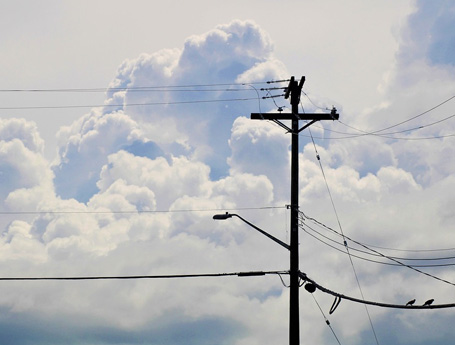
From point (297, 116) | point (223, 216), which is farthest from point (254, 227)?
point (297, 116)

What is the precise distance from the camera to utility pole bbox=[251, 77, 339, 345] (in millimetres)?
24031

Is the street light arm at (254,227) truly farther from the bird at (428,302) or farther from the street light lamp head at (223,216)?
the bird at (428,302)

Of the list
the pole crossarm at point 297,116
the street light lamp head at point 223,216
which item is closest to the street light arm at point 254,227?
the street light lamp head at point 223,216

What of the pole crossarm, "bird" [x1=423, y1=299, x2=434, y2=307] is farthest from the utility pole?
"bird" [x1=423, y1=299, x2=434, y2=307]

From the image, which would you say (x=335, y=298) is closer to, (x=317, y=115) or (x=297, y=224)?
(x=297, y=224)

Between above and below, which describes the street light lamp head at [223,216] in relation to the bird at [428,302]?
above

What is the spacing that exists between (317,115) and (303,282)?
6.85 metres

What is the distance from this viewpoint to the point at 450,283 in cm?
2595

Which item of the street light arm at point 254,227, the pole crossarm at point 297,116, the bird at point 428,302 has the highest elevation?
the pole crossarm at point 297,116

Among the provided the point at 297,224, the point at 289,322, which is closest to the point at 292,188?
the point at 297,224

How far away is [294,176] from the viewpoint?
25.9 m

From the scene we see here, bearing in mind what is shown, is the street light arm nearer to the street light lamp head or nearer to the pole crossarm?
the street light lamp head

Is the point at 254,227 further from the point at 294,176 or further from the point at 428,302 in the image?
the point at 428,302

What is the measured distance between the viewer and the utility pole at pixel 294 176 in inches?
946
